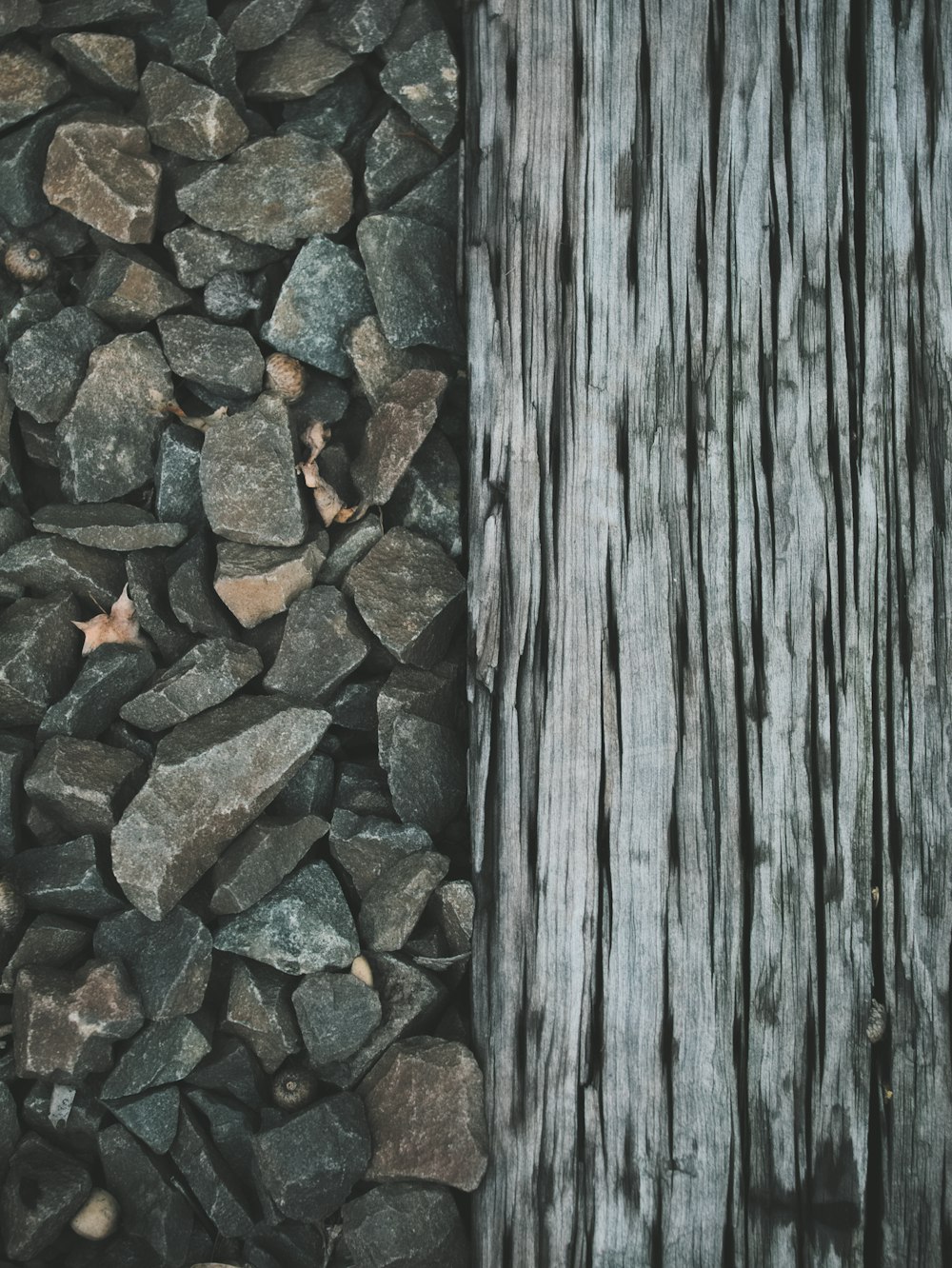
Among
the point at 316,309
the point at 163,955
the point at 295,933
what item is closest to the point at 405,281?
the point at 316,309

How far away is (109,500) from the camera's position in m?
3.09

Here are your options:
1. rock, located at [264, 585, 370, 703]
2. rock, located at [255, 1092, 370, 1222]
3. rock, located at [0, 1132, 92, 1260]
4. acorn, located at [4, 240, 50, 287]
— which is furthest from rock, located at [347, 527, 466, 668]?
rock, located at [0, 1132, 92, 1260]

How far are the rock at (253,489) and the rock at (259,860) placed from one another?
0.75 meters

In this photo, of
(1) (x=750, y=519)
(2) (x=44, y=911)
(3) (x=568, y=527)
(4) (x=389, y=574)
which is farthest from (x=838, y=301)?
(2) (x=44, y=911)

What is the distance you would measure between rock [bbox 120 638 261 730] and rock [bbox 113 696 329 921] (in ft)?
0.16

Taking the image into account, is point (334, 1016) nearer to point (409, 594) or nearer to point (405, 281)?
point (409, 594)

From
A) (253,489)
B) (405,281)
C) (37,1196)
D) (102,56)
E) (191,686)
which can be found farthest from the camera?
(102,56)

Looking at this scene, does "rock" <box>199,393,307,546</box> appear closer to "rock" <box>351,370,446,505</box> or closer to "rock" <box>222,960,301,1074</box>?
"rock" <box>351,370,446,505</box>

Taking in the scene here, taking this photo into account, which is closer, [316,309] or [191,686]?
[191,686]

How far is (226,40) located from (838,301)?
6.06 feet

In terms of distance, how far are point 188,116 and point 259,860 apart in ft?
6.66

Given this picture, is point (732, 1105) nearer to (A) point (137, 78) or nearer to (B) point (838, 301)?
(B) point (838, 301)

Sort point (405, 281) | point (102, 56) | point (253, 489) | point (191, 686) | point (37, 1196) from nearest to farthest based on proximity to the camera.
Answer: point (37, 1196), point (191, 686), point (253, 489), point (405, 281), point (102, 56)

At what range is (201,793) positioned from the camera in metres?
2.74
